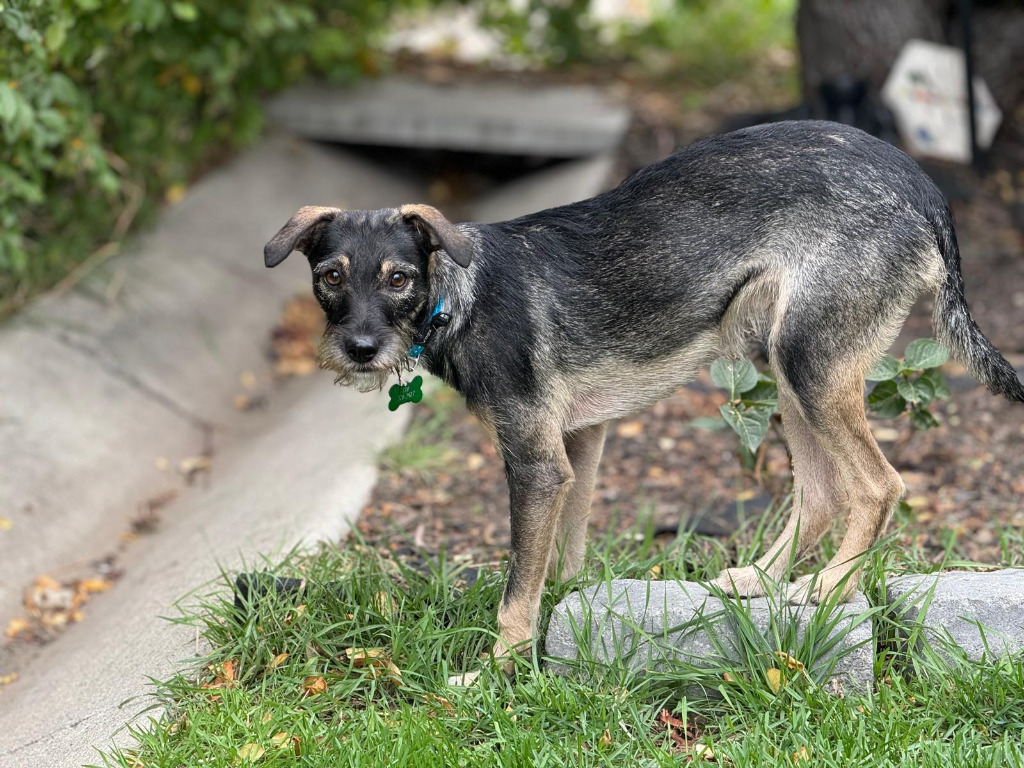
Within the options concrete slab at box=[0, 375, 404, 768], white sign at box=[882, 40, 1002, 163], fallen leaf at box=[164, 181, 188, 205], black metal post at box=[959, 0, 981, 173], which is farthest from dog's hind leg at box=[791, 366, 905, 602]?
fallen leaf at box=[164, 181, 188, 205]

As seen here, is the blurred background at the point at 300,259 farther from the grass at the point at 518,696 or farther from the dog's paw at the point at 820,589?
the dog's paw at the point at 820,589

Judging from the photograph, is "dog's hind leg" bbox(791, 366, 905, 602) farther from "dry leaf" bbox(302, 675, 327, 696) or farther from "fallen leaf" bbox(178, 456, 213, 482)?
"fallen leaf" bbox(178, 456, 213, 482)

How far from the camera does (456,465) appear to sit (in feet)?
20.5

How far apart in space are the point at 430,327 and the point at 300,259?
19.7 feet

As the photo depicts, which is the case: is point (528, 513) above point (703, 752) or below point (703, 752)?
above

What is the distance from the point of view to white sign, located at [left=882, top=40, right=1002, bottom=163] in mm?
8234

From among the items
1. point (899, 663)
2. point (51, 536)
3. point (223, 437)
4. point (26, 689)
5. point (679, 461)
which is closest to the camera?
point (899, 663)

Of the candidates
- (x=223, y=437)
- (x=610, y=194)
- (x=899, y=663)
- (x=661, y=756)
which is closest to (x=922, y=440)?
(x=899, y=663)

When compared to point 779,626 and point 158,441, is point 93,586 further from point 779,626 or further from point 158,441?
point 779,626

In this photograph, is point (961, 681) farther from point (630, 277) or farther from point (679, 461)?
point (679, 461)

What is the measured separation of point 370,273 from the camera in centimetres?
367

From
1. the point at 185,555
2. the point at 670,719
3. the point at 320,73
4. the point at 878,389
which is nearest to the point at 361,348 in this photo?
the point at 670,719

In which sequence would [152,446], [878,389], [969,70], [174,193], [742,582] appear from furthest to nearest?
[174,193], [969,70], [152,446], [878,389], [742,582]

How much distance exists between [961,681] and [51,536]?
4293 mm
